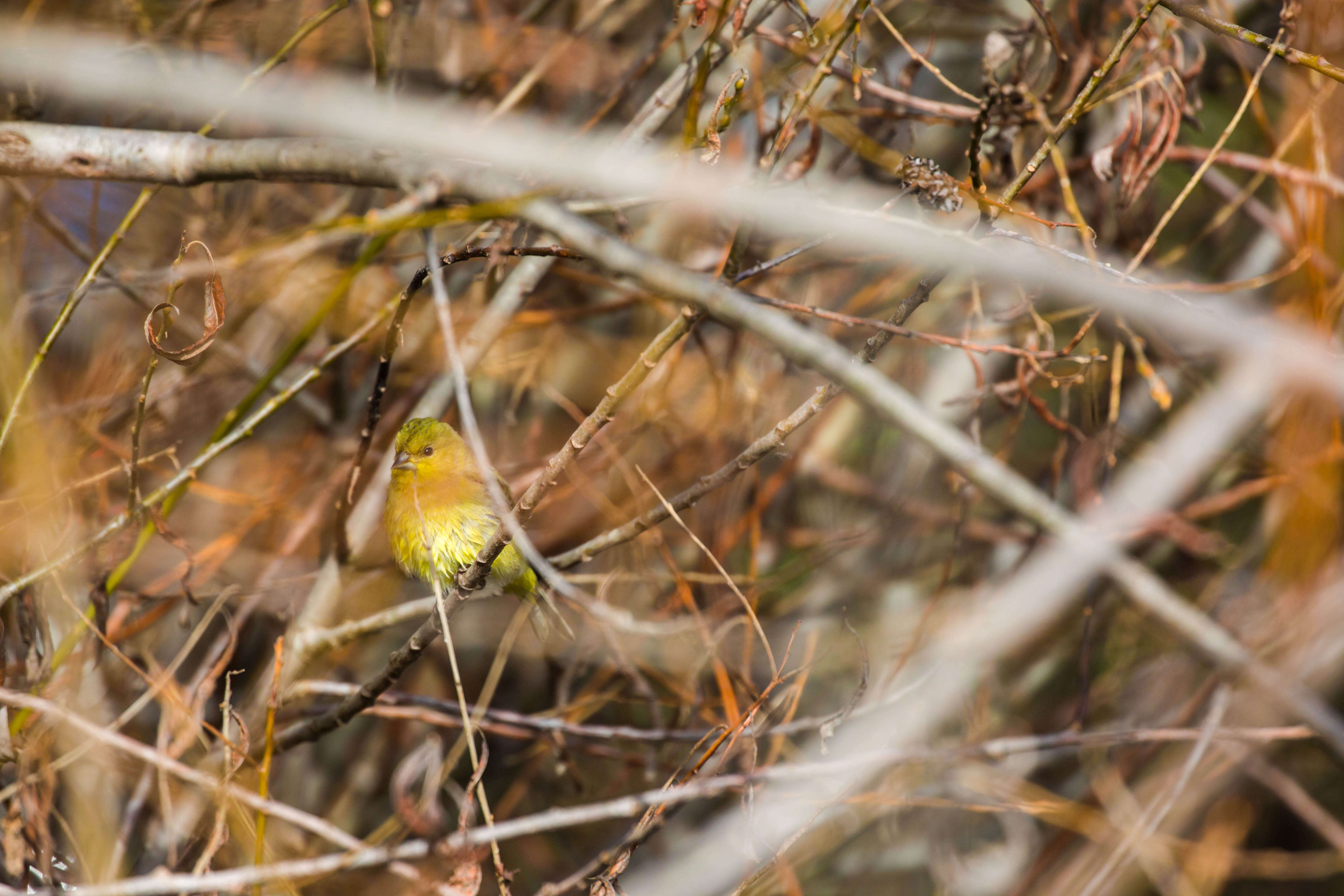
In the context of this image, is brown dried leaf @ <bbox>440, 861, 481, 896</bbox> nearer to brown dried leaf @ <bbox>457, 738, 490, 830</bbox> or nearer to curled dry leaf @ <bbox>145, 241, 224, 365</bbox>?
brown dried leaf @ <bbox>457, 738, 490, 830</bbox>

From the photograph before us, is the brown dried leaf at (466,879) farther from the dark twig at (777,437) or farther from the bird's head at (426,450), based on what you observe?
the bird's head at (426,450)

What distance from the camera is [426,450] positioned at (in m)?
2.97

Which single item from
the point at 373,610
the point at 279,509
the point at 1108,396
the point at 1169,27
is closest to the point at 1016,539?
the point at 1108,396

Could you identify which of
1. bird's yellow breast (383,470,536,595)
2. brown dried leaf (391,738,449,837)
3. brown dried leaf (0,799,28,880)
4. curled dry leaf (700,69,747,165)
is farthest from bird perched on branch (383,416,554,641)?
curled dry leaf (700,69,747,165)

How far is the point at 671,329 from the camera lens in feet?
5.51

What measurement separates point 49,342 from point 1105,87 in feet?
9.32

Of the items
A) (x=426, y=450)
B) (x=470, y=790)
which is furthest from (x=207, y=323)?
(x=426, y=450)

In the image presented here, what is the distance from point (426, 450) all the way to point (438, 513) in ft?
0.72

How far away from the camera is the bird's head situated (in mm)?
2916

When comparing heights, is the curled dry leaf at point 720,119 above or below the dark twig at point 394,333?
above

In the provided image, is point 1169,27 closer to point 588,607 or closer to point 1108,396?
point 1108,396

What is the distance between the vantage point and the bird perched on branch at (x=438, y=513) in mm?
2916

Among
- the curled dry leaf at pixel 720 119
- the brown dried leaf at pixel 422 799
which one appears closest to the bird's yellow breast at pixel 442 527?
the brown dried leaf at pixel 422 799

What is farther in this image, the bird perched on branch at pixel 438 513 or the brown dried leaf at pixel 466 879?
the bird perched on branch at pixel 438 513
